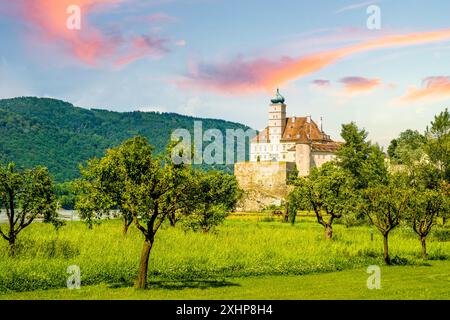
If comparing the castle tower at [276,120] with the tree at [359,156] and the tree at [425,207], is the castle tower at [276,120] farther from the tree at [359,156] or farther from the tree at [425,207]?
the tree at [425,207]

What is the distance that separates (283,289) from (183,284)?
5.15m

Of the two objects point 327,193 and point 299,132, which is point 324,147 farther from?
point 327,193

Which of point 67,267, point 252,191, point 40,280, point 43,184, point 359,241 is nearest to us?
→ point 40,280

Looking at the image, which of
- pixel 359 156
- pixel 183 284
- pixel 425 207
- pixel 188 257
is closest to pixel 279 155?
pixel 359 156

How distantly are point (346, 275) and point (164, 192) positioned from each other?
42.7 ft

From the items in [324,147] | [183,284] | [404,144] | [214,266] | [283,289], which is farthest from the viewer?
[324,147]

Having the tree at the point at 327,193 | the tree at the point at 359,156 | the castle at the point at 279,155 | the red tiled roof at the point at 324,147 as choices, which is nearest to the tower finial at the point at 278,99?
the castle at the point at 279,155

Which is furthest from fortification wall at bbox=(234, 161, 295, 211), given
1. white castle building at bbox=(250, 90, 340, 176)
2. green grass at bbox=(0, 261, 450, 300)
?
green grass at bbox=(0, 261, 450, 300)

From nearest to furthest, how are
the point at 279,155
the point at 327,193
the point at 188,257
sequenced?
the point at 188,257, the point at 327,193, the point at 279,155

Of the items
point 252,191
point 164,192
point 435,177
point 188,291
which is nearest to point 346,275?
point 188,291

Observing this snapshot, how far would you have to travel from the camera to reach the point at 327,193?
54.7m
